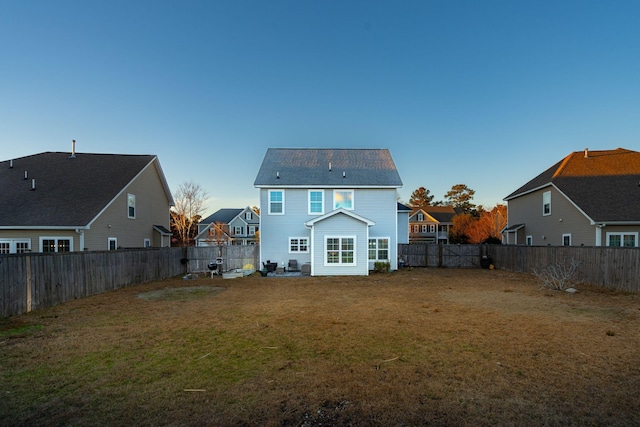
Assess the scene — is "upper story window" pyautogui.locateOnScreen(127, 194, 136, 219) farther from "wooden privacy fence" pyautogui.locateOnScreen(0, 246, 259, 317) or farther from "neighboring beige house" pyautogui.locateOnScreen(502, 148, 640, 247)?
"neighboring beige house" pyautogui.locateOnScreen(502, 148, 640, 247)

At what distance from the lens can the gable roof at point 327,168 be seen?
2028cm

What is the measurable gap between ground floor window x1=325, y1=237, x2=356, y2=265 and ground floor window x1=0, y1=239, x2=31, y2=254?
1538cm

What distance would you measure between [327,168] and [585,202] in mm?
15135

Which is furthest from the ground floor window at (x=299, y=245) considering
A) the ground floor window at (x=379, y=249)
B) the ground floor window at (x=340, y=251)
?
the ground floor window at (x=379, y=249)

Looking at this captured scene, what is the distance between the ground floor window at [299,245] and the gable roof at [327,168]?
3427mm

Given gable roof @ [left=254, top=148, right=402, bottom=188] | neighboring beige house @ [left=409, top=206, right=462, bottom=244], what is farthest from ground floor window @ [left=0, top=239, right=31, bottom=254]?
neighboring beige house @ [left=409, top=206, right=462, bottom=244]

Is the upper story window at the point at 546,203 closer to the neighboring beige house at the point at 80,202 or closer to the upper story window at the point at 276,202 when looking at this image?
the upper story window at the point at 276,202

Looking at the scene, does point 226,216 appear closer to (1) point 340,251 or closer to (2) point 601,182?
(1) point 340,251

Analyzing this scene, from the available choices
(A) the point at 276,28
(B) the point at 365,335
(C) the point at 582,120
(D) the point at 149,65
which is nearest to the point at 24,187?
(D) the point at 149,65

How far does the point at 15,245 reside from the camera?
16234 millimetres

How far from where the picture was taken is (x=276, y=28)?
15391 millimetres

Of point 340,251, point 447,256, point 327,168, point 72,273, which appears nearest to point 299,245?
point 340,251

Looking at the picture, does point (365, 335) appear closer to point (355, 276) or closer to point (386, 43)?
point (355, 276)

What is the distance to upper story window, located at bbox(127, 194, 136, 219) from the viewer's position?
64.0 feet
